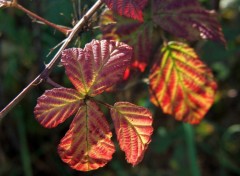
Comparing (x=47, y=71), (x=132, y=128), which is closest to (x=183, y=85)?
(x=132, y=128)

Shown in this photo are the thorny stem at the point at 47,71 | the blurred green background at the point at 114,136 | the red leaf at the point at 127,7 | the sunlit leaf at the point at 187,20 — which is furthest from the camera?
the blurred green background at the point at 114,136

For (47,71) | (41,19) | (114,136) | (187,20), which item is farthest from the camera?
(114,136)

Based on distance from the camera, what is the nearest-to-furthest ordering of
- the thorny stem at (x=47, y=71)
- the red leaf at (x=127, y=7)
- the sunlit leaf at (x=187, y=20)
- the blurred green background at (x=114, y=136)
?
the thorny stem at (x=47, y=71) → the red leaf at (x=127, y=7) → the sunlit leaf at (x=187, y=20) → the blurred green background at (x=114, y=136)

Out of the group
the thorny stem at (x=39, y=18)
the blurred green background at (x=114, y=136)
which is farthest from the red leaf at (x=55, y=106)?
the blurred green background at (x=114, y=136)

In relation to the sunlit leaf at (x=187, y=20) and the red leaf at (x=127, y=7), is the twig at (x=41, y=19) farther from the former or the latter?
the sunlit leaf at (x=187, y=20)

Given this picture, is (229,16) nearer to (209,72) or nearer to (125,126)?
(209,72)

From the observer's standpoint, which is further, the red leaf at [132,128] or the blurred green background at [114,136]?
the blurred green background at [114,136]

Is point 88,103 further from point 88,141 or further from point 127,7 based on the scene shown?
point 127,7
